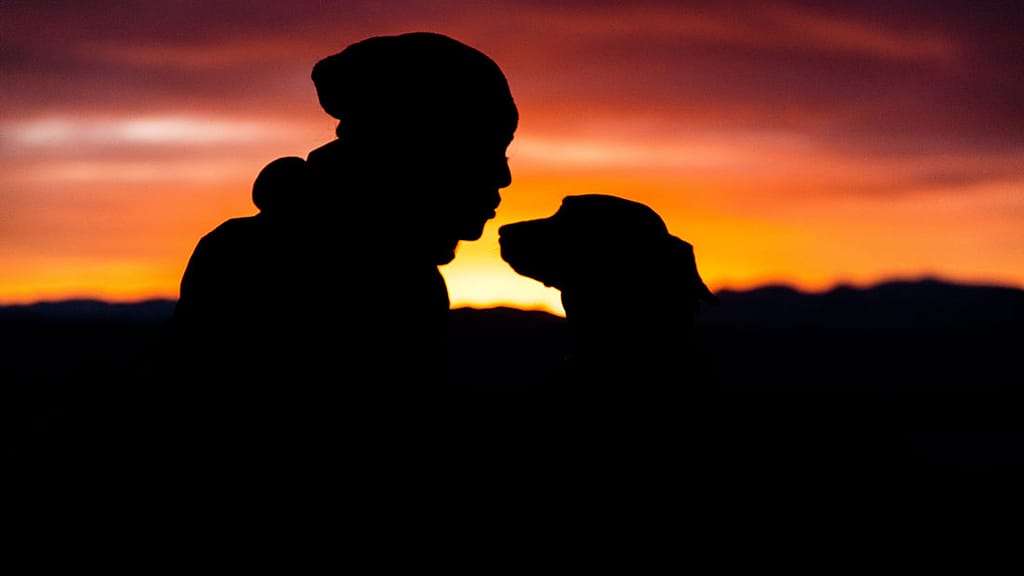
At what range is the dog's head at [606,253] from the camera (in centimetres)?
902

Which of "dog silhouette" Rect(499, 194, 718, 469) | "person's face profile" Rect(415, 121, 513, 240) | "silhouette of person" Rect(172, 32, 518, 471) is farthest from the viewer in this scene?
"dog silhouette" Rect(499, 194, 718, 469)

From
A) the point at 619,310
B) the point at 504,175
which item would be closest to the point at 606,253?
the point at 619,310

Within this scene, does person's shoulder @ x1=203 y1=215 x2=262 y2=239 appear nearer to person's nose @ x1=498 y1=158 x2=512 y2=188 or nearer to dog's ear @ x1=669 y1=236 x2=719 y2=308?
person's nose @ x1=498 y1=158 x2=512 y2=188

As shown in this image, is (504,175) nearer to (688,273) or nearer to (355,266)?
(355,266)

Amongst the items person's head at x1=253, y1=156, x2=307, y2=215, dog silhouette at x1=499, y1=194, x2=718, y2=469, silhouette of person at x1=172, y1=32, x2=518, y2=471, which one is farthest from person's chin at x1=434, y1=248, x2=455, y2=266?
dog silhouette at x1=499, y1=194, x2=718, y2=469

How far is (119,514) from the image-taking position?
589 centimetres

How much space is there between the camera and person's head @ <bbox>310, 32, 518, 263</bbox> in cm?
668

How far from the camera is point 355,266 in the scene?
6.47m

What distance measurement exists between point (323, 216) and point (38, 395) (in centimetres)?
1180

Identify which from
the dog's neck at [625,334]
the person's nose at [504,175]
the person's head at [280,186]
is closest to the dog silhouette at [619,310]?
the dog's neck at [625,334]

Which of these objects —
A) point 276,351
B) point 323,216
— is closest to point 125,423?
point 276,351

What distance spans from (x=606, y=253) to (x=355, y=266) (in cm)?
309

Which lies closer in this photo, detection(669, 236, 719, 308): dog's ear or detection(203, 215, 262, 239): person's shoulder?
detection(203, 215, 262, 239): person's shoulder

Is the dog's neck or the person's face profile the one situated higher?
the person's face profile
